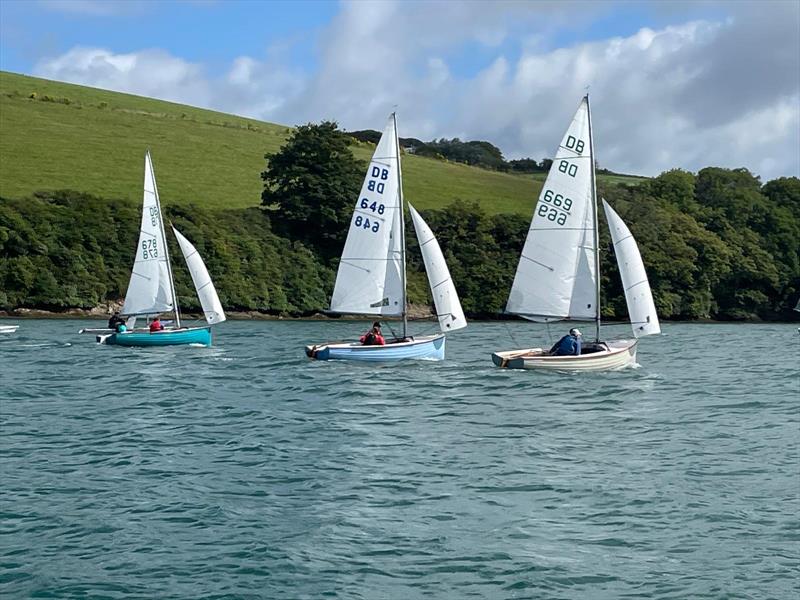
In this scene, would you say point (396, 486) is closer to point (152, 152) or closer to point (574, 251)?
point (574, 251)

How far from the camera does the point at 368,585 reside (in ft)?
48.8

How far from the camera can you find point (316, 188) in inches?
3647

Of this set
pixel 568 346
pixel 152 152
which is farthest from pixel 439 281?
pixel 152 152

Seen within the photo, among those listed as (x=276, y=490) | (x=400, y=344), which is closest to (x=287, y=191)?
(x=400, y=344)

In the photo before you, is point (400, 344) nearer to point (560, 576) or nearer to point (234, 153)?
point (560, 576)

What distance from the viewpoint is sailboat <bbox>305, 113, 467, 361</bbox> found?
44.1 metres

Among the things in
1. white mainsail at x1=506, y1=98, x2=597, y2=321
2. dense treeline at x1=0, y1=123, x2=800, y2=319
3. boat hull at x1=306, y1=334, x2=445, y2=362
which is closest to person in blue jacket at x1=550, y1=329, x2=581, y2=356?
white mainsail at x1=506, y1=98, x2=597, y2=321

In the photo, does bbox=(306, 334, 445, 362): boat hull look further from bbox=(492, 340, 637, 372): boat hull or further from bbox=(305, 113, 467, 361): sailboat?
bbox=(492, 340, 637, 372): boat hull

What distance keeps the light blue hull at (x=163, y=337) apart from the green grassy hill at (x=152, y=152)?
40.3 m

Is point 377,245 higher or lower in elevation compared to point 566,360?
higher

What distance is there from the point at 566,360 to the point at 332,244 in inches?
2203

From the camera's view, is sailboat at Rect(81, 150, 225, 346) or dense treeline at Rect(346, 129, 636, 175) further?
dense treeline at Rect(346, 129, 636, 175)

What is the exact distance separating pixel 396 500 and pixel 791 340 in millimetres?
53531

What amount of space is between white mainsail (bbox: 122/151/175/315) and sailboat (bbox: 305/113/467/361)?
38.1 feet
